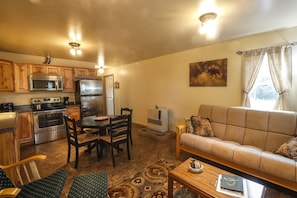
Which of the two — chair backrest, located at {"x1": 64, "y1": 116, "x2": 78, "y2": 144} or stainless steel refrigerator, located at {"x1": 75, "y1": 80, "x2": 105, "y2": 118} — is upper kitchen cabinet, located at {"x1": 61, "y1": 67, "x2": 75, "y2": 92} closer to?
stainless steel refrigerator, located at {"x1": 75, "y1": 80, "x2": 105, "y2": 118}

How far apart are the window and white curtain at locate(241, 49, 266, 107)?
91mm

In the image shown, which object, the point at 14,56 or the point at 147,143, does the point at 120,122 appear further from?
the point at 14,56

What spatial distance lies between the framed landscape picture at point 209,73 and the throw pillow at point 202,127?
969mm

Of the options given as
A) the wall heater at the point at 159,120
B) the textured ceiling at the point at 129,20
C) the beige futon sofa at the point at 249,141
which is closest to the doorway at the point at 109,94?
the wall heater at the point at 159,120

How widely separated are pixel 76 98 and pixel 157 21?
12.6 feet

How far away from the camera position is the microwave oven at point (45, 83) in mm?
3770

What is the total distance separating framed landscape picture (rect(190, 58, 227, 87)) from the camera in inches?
122

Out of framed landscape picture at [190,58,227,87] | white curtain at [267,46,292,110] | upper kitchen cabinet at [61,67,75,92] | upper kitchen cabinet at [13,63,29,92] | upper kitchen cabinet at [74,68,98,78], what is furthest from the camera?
upper kitchen cabinet at [74,68,98,78]

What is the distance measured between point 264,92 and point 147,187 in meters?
2.72

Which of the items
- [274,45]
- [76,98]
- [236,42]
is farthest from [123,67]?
[274,45]

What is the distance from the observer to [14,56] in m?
3.78

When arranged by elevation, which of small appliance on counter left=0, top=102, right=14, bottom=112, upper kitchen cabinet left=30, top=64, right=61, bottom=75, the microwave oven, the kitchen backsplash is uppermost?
upper kitchen cabinet left=30, top=64, right=61, bottom=75

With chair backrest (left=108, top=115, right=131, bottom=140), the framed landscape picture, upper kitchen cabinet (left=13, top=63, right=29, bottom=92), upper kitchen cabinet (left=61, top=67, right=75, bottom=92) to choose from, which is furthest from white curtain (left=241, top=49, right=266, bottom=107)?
upper kitchen cabinet (left=13, top=63, right=29, bottom=92)

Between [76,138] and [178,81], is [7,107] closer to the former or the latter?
[76,138]
